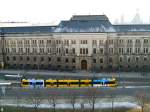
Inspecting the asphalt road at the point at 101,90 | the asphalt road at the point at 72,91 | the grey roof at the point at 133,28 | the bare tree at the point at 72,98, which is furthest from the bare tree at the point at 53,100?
the grey roof at the point at 133,28

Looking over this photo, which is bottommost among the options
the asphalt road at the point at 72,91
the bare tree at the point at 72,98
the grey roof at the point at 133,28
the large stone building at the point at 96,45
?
the asphalt road at the point at 72,91

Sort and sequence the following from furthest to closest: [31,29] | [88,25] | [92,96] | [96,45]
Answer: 1. [31,29]
2. [88,25]
3. [96,45]
4. [92,96]

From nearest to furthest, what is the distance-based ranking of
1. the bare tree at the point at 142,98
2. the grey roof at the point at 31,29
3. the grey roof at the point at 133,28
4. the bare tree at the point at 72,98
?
the bare tree at the point at 142,98
the bare tree at the point at 72,98
the grey roof at the point at 133,28
the grey roof at the point at 31,29

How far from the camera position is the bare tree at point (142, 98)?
159 ft

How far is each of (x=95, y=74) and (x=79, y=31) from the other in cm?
1076

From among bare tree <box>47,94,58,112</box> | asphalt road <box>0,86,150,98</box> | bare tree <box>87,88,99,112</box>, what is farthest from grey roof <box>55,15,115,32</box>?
bare tree <box>47,94,58,112</box>

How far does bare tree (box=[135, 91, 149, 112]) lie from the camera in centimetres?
4851

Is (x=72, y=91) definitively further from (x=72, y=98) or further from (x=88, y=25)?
(x=88, y=25)

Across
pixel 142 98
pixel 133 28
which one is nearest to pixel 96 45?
pixel 133 28

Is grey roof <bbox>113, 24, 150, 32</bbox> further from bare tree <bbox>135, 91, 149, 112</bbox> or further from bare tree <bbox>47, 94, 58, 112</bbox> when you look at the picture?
bare tree <bbox>47, 94, 58, 112</bbox>

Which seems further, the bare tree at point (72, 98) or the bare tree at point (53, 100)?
the bare tree at point (72, 98)

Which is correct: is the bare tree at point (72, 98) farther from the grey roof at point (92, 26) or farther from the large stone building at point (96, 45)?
the grey roof at point (92, 26)

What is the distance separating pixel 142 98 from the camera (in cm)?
5034

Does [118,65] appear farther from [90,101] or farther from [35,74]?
[90,101]
